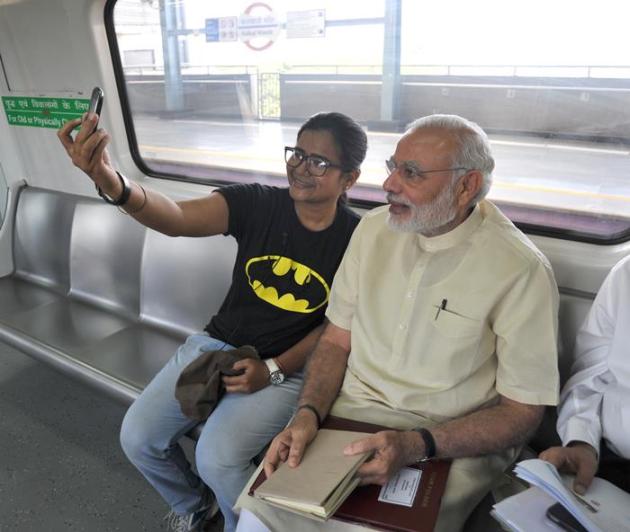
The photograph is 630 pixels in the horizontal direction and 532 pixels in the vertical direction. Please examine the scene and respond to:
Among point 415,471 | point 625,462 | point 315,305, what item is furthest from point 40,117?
point 625,462

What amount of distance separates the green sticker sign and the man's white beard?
8.50 ft

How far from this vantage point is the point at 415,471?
148cm

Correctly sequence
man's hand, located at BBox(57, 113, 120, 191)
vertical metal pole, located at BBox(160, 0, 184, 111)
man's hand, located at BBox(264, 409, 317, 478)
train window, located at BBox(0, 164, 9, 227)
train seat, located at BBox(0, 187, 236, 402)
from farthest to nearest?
train window, located at BBox(0, 164, 9, 227) → vertical metal pole, located at BBox(160, 0, 184, 111) → train seat, located at BBox(0, 187, 236, 402) → man's hand, located at BBox(57, 113, 120, 191) → man's hand, located at BBox(264, 409, 317, 478)

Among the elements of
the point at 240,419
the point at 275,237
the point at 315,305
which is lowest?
the point at 240,419

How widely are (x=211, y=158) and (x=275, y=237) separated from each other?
154cm

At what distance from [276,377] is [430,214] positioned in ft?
2.80

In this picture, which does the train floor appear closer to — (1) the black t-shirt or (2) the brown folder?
(1) the black t-shirt

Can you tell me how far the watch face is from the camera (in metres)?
2.01

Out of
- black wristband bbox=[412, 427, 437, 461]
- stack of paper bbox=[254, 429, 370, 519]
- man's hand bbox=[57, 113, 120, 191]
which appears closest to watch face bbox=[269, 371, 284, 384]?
stack of paper bbox=[254, 429, 370, 519]

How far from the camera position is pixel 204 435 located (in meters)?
1.85

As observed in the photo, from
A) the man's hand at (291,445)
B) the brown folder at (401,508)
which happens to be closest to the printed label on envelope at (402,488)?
the brown folder at (401,508)

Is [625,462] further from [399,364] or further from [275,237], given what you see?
[275,237]

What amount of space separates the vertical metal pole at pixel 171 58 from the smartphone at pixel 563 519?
304cm

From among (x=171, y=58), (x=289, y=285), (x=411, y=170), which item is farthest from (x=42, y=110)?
(x=411, y=170)
